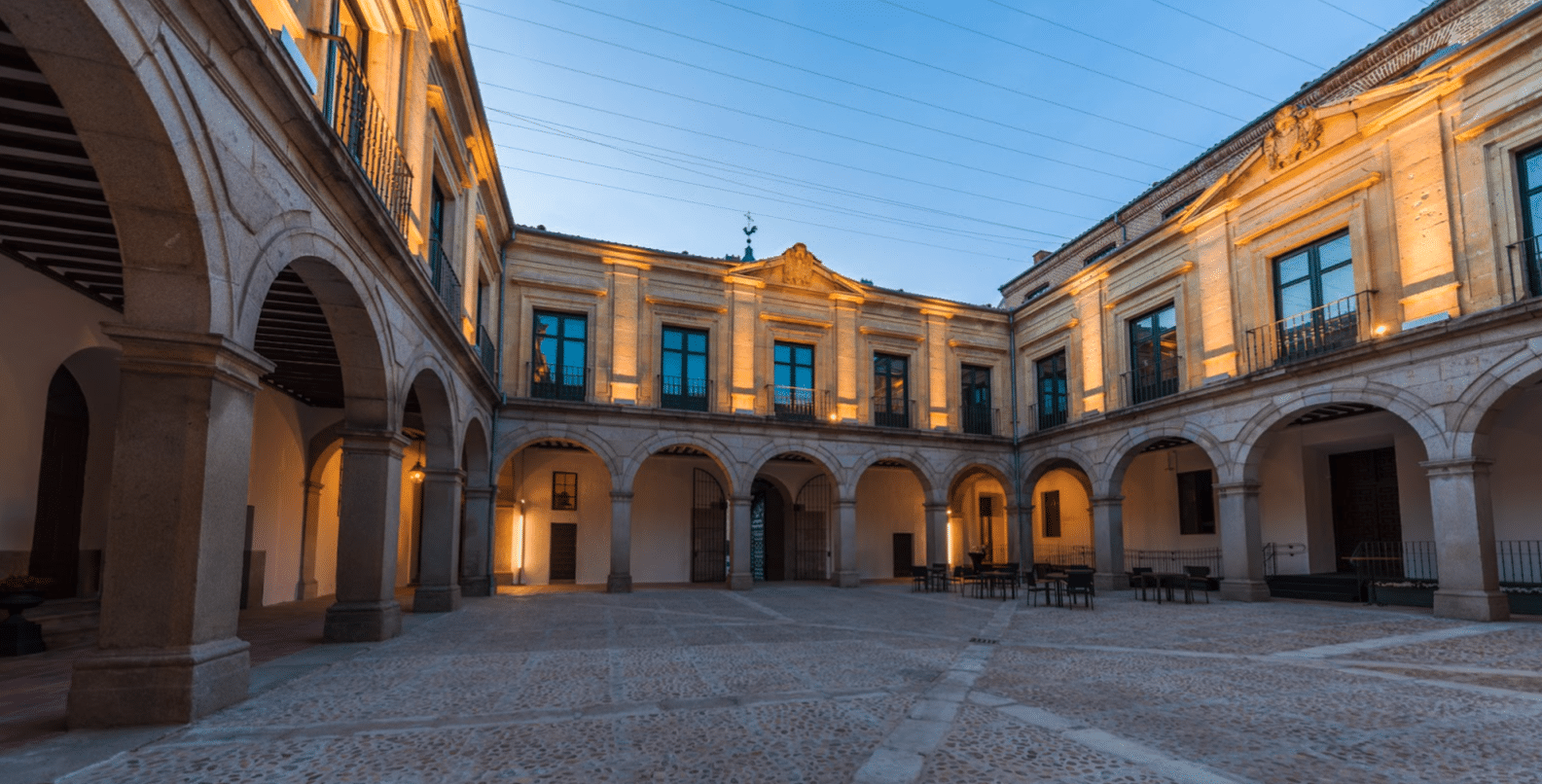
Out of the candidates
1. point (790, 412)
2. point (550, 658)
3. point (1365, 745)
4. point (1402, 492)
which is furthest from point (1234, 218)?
point (550, 658)

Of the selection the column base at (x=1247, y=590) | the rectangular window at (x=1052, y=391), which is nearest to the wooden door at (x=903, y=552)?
the rectangular window at (x=1052, y=391)

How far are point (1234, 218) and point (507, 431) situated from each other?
15.3 metres

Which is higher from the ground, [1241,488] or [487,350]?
[487,350]

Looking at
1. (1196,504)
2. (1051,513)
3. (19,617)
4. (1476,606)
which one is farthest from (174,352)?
(1051,513)

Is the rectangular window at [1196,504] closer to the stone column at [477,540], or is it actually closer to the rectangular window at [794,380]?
the rectangular window at [794,380]

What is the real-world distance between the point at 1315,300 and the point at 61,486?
62.2ft

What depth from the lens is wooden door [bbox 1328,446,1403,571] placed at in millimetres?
15805

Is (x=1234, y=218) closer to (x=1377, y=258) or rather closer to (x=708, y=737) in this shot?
(x=1377, y=258)

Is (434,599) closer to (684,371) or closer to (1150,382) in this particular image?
(684,371)

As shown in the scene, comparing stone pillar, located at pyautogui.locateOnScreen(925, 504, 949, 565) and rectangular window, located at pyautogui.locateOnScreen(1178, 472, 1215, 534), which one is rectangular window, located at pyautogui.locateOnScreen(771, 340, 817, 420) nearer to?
stone pillar, located at pyautogui.locateOnScreen(925, 504, 949, 565)

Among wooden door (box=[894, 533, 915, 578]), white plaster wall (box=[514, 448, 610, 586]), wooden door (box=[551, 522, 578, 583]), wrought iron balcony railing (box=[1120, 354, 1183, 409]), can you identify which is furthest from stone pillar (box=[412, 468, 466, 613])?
wooden door (box=[894, 533, 915, 578])

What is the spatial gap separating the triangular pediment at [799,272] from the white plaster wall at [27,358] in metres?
12.8

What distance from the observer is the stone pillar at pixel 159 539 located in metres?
4.77

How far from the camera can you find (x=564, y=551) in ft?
66.0
